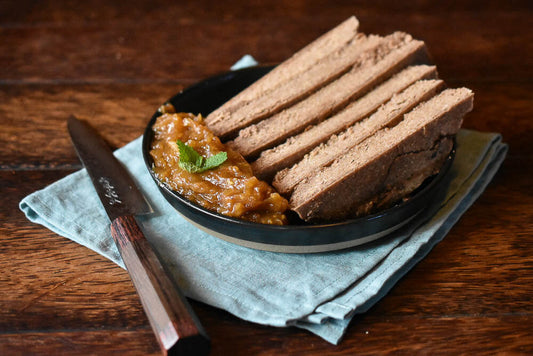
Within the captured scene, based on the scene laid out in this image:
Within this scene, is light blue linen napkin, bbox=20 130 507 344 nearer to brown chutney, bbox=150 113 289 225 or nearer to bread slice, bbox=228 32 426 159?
brown chutney, bbox=150 113 289 225

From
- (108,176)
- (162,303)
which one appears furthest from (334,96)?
(162,303)

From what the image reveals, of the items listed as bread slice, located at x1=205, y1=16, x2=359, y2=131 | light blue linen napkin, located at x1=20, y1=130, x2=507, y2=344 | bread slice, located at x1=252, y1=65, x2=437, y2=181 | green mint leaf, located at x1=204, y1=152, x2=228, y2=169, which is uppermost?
bread slice, located at x1=205, y1=16, x2=359, y2=131

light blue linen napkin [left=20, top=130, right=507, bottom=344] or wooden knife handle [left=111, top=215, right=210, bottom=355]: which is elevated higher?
wooden knife handle [left=111, top=215, right=210, bottom=355]

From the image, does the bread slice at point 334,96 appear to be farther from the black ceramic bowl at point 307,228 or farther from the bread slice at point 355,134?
the black ceramic bowl at point 307,228

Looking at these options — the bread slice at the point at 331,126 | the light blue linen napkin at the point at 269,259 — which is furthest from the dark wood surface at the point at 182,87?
the bread slice at the point at 331,126

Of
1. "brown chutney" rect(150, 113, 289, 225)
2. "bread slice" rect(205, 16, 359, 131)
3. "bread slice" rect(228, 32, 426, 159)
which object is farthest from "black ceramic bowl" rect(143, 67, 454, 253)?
"bread slice" rect(205, 16, 359, 131)

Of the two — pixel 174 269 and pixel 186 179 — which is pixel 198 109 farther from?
pixel 174 269

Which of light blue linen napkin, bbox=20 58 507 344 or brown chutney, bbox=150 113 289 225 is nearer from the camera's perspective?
light blue linen napkin, bbox=20 58 507 344

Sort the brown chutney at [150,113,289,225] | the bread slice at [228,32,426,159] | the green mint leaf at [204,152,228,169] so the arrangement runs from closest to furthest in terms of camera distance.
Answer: the brown chutney at [150,113,289,225] → the green mint leaf at [204,152,228,169] → the bread slice at [228,32,426,159]

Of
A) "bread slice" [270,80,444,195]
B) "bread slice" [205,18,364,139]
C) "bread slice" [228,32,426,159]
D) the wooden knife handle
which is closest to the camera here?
the wooden knife handle
